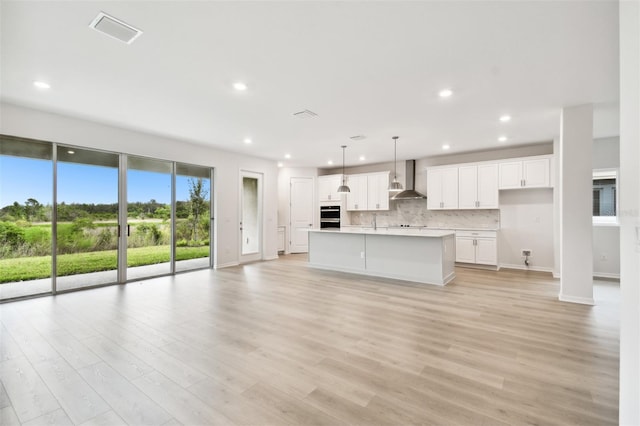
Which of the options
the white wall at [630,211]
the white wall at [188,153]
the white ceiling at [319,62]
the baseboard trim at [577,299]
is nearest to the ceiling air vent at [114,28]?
the white ceiling at [319,62]

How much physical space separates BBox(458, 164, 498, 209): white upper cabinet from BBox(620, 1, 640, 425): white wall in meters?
5.78

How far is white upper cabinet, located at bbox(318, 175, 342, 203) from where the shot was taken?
9.48 meters

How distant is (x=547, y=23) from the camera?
2.40 metres

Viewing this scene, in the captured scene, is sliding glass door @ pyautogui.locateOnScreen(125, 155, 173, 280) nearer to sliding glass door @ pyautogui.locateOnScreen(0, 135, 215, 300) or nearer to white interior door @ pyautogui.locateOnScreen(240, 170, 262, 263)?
sliding glass door @ pyautogui.locateOnScreen(0, 135, 215, 300)

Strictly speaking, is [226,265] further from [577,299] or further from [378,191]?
[577,299]

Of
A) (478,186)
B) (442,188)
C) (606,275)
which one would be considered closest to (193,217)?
(442,188)

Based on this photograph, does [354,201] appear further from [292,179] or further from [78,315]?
[78,315]

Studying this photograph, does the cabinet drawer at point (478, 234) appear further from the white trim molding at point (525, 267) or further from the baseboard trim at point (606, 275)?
the baseboard trim at point (606, 275)

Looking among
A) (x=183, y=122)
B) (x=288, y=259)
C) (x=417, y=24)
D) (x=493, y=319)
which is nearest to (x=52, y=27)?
(x=183, y=122)

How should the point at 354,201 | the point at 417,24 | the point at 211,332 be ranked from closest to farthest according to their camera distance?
the point at 417,24 < the point at 211,332 < the point at 354,201

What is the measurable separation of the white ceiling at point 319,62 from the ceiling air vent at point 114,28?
5 centimetres

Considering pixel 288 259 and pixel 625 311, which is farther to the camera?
pixel 288 259

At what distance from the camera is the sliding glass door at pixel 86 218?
4.80m

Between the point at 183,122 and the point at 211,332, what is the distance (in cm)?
360
